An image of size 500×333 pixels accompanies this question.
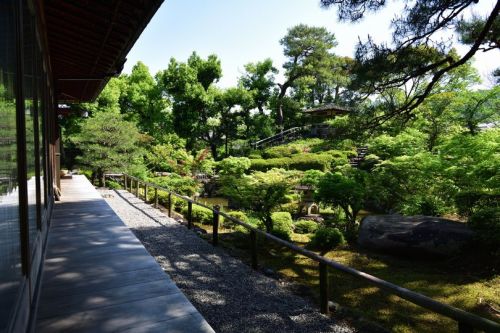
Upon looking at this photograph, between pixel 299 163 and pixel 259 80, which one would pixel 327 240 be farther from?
pixel 259 80

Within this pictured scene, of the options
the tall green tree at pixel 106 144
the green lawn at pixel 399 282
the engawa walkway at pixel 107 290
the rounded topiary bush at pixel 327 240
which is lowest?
the green lawn at pixel 399 282

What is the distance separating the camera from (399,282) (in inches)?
219

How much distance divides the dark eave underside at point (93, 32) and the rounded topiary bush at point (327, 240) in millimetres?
5245

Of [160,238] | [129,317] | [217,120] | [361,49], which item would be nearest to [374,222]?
[361,49]

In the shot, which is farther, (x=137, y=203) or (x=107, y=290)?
(x=137, y=203)

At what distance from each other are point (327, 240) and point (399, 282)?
2.18m

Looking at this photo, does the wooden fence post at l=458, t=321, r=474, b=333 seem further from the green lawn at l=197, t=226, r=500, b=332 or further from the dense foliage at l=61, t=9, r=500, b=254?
the dense foliage at l=61, t=9, r=500, b=254

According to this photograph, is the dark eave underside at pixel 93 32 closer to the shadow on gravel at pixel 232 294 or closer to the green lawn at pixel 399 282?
the shadow on gravel at pixel 232 294

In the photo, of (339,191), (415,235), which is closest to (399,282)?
(415,235)

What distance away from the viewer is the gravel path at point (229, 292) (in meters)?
3.64

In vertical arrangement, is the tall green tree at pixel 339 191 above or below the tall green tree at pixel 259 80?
below

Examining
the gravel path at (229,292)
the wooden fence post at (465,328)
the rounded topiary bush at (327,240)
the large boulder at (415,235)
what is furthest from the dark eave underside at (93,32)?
the large boulder at (415,235)

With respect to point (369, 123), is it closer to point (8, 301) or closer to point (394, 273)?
point (394, 273)

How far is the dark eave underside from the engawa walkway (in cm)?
225
